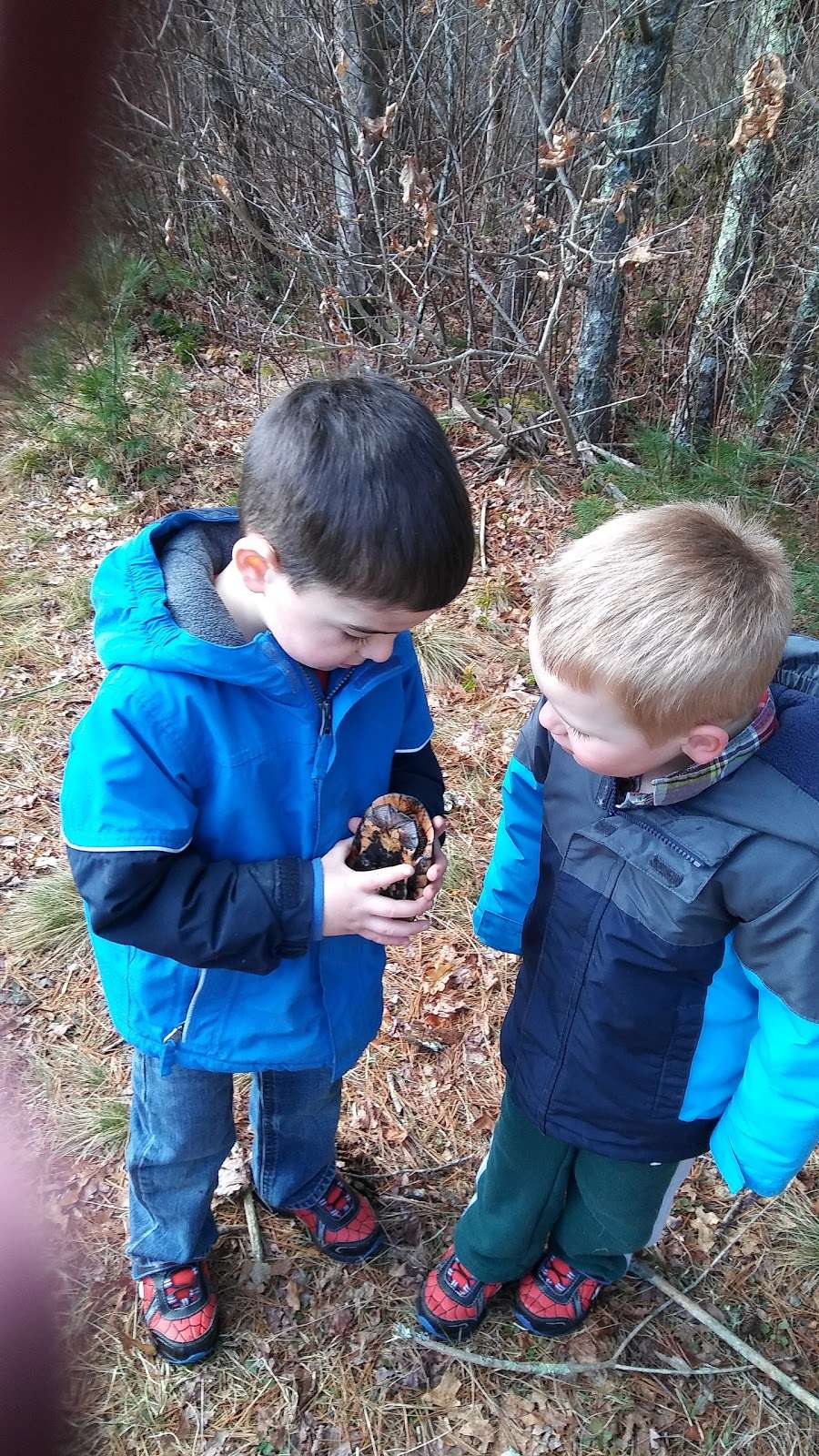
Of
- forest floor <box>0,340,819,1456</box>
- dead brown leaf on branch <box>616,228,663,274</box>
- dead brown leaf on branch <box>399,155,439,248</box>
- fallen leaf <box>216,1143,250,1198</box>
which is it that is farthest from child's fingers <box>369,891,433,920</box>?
dead brown leaf on branch <box>399,155,439,248</box>

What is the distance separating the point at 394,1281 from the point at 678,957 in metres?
1.49

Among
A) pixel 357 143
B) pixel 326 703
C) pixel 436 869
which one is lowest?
pixel 436 869

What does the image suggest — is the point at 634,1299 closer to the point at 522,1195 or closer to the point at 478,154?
the point at 522,1195

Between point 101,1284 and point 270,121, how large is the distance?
6998 mm

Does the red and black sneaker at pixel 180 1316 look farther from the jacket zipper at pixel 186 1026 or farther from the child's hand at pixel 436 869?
the child's hand at pixel 436 869

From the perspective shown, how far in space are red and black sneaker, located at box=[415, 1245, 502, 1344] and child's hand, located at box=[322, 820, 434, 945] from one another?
4.12 ft

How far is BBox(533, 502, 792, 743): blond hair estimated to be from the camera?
4.63 feet

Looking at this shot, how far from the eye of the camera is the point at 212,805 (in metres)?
1.58

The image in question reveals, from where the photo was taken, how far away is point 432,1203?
2.61 meters

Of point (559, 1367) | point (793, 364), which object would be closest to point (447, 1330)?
point (559, 1367)

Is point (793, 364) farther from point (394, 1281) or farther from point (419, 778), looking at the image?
point (394, 1281)

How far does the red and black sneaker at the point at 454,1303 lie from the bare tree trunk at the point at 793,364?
4.66 meters

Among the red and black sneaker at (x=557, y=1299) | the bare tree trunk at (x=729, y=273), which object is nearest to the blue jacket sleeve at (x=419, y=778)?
the red and black sneaker at (x=557, y=1299)

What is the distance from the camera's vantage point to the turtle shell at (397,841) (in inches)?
66.2
